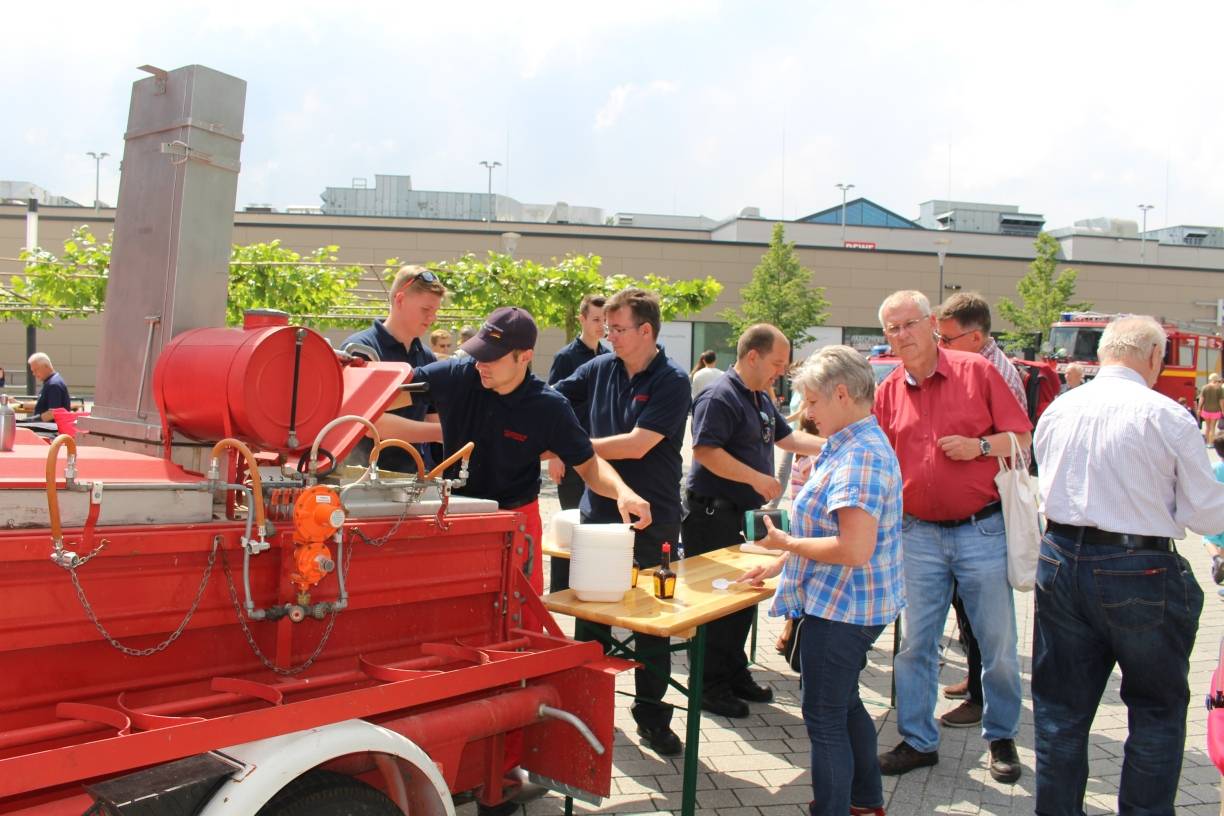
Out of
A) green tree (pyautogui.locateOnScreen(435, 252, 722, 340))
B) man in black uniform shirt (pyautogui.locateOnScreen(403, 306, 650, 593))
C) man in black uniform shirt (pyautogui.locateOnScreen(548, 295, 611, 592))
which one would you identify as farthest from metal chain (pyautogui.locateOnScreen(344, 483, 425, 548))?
green tree (pyautogui.locateOnScreen(435, 252, 722, 340))

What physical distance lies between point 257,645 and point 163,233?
4.45ft

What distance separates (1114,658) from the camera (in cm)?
338

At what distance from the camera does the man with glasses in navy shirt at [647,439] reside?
4.41 meters

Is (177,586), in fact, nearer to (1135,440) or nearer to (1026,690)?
(1135,440)

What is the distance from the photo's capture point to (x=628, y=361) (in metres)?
4.66

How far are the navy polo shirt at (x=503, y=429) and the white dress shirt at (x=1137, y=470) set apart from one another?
1.83 meters

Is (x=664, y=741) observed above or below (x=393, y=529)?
below

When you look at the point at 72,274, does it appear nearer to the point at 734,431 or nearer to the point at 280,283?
the point at 280,283

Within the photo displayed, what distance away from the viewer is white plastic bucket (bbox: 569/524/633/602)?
346 cm

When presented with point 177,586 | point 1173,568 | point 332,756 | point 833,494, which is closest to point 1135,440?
point 1173,568

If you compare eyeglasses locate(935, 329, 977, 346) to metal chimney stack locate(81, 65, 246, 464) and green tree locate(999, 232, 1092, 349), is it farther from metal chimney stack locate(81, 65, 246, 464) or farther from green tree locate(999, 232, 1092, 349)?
green tree locate(999, 232, 1092, 349)

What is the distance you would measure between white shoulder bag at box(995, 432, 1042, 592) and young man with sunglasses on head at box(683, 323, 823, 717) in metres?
1.12

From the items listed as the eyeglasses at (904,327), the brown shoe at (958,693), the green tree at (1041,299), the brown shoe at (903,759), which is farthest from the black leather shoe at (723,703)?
the green tree at (1041,299)

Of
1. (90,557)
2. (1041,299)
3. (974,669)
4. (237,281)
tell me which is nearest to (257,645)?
(90,557)
